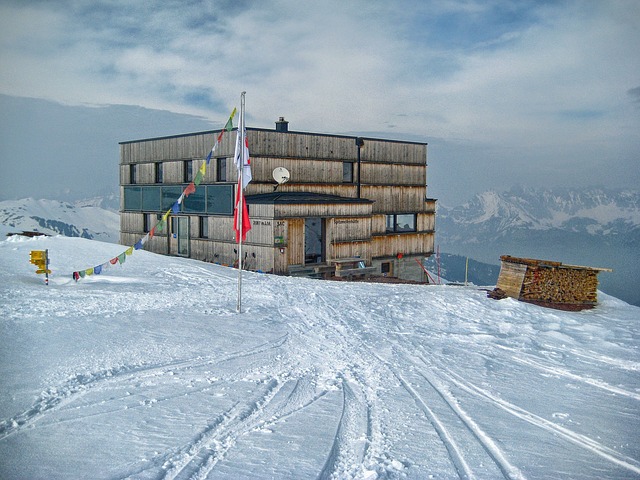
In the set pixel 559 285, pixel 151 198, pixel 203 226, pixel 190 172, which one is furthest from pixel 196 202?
pixel 559 285

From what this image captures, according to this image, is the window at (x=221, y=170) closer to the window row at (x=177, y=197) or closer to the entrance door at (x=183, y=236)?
the window row at (x=177, y=197)

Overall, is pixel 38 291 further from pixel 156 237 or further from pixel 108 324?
pixel 156 237

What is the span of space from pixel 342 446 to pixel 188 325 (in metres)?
6.39

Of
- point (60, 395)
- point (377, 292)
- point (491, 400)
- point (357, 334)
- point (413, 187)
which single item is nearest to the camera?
point (60, 395)

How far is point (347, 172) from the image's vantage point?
3081cm

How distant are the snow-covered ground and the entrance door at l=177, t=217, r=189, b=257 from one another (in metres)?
12.8

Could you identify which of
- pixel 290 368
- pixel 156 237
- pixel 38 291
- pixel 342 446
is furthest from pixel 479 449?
pixel 156 237

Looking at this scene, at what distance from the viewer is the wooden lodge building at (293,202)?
2378 cm

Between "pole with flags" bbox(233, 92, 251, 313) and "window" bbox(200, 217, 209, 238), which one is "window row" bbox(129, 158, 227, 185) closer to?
"window" bbox(200, 217, 209, 238)

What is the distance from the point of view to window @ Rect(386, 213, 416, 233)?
1302 inches

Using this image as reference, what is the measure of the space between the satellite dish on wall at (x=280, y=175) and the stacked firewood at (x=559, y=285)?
13.0 meters

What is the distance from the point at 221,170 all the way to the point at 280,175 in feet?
9.70

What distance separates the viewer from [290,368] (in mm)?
9391

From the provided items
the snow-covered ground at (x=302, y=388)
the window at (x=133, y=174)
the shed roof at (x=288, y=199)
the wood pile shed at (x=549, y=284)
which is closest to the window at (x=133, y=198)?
the window at (x=133, y=174)
